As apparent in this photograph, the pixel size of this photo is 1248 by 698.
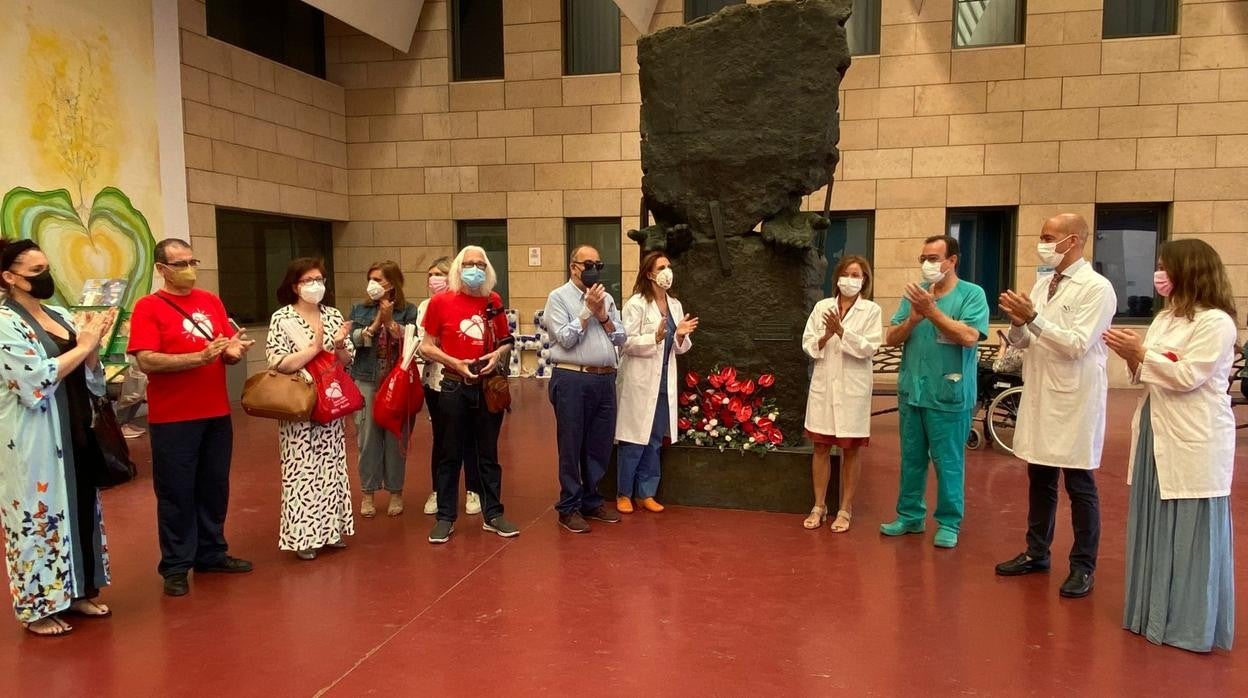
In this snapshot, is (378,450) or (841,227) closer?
(378,450)

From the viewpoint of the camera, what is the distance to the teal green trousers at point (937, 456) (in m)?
4.21

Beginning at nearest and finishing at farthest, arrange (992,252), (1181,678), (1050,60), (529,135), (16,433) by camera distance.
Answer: (1181,678)
(16,433)
(1050,60)
(992,252)
(529,135)

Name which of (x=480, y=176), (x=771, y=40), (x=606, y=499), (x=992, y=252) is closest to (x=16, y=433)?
(x=606, y=499)

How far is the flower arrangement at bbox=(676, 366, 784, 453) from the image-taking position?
490 centimetres

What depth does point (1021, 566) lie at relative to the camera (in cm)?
384

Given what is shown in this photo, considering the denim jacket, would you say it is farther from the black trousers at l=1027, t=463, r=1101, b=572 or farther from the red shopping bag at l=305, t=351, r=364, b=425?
the black trousers at l=1027, t=463, r=1101, b=572

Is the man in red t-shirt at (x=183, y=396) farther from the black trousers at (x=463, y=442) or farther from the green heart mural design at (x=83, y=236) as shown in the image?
the green heart mural design at (x=83, y=236)

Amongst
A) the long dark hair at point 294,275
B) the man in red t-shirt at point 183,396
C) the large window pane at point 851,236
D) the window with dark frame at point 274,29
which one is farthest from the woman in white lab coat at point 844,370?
the window with dark frame at point 274,29

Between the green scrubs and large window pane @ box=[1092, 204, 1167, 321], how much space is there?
6815 mm

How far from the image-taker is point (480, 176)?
11141mm

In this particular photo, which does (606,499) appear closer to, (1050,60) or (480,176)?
(480,176)

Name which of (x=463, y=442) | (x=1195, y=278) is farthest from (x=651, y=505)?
(x=1195, y=278)

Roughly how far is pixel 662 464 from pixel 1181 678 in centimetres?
279

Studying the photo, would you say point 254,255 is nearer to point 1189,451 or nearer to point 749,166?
point 749,166
